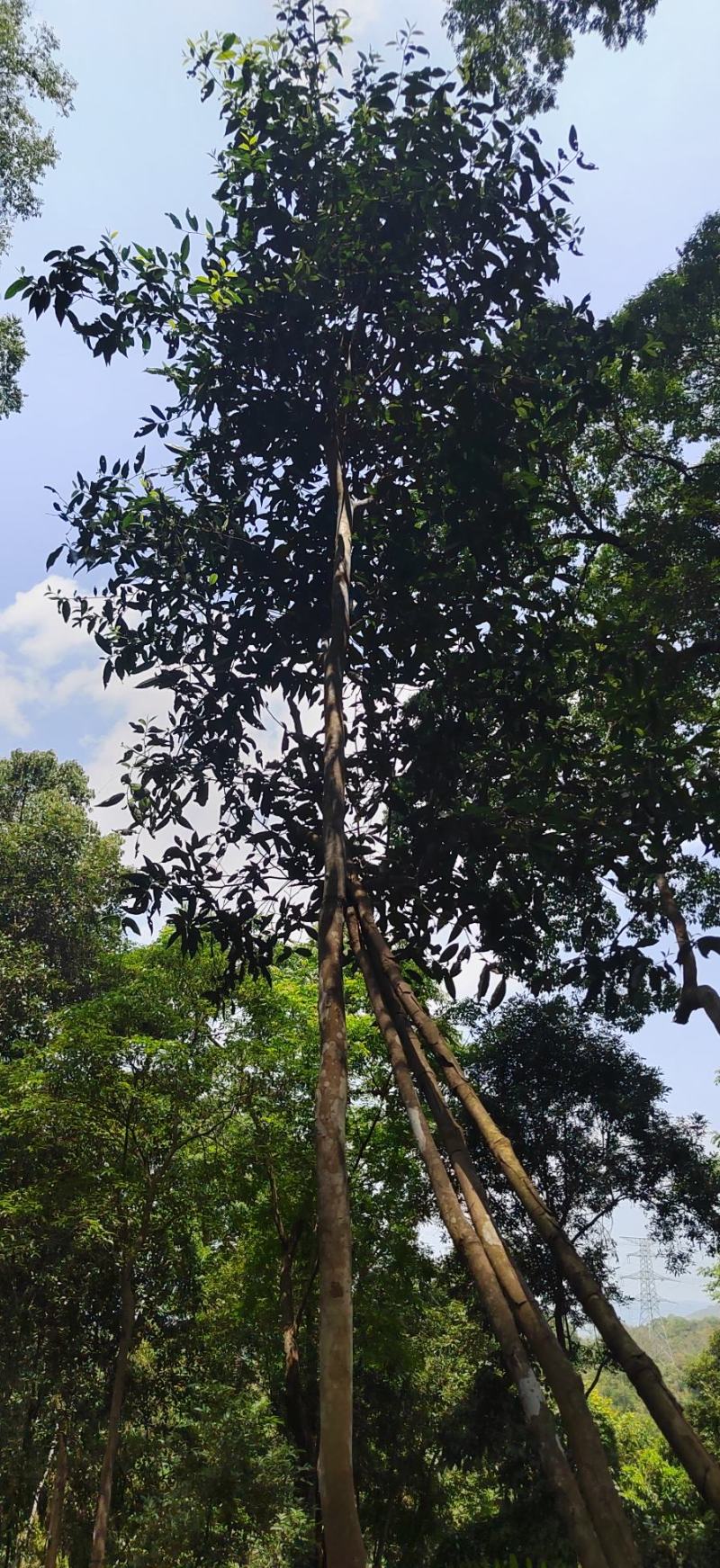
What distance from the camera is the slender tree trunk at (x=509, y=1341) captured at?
12.5 ft

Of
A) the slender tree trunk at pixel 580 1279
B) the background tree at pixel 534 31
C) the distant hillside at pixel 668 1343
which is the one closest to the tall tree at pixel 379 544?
the slender tree trunk at pixel 580 1279

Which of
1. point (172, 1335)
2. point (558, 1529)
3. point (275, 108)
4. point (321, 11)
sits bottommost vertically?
point (558, 1529)

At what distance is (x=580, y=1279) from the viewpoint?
4945mm

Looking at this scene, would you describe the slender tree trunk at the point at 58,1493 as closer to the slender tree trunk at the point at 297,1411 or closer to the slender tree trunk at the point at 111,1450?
the slender tree trunk at the point at 111,1450

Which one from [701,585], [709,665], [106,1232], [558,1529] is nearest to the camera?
[701,585]

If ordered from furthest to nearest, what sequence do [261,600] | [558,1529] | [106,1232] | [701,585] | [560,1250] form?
[106,1232] < [558,1529] < [701,585] < [261,600] < [560,1250]

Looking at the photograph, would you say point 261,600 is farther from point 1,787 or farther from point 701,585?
point 1,787

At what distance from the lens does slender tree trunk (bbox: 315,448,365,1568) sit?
12.1ft

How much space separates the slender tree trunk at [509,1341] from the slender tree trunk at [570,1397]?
0.06 metres

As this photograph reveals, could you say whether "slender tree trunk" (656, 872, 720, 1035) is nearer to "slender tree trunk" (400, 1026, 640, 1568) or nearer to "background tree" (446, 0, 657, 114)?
"slender tree trunk" (400, 1026, 640, 1568)

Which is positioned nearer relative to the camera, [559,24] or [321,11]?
[321,11]

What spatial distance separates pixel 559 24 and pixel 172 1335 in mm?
19961

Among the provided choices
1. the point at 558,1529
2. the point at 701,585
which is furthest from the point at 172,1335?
the point at 701,585

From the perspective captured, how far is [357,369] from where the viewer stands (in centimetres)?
762
